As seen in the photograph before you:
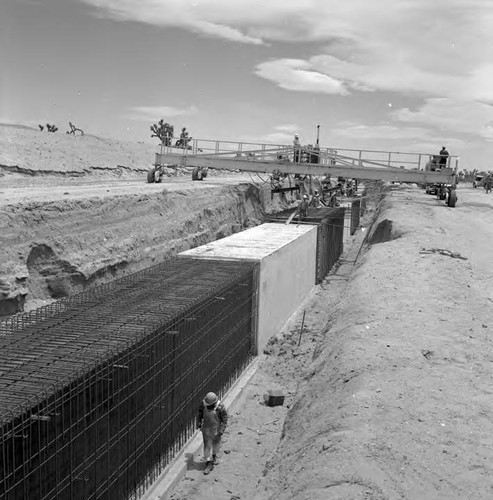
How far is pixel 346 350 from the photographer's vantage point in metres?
8.93

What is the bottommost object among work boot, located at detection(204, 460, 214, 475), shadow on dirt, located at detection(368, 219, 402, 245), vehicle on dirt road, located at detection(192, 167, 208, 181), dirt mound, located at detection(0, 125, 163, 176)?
work boot, located at detection(204, 460, 214, 475)

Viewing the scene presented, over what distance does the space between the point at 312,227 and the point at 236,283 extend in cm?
892

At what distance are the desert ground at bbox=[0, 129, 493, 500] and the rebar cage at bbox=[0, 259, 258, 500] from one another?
1.06 metres

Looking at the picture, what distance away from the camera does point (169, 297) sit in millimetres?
9047

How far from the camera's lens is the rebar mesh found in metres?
20.5

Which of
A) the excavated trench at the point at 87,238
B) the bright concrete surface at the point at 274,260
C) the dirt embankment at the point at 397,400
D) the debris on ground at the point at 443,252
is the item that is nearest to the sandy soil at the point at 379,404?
the dirt embankment at the point at 397,400

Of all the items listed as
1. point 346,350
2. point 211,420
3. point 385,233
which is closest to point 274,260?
point 346,350

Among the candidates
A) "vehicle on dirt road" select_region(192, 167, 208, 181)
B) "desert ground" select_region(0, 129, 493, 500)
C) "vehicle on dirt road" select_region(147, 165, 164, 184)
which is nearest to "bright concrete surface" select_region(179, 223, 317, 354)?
"desert ground" select_region(0, 129, 493, 500)

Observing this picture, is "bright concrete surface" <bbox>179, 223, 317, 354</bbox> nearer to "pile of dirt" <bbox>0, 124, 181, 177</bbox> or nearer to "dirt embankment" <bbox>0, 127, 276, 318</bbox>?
"dirt embankment" <bbox>0, 127, 276, 318</bbox>

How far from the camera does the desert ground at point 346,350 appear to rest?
566 cm

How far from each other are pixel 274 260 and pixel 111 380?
7.74m

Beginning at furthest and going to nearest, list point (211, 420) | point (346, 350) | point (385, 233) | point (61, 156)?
point (61, 156) < point (385, 233) < point (346, 350) < point (211, 420)

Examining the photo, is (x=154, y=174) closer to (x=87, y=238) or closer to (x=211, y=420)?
(x=87, y=238)

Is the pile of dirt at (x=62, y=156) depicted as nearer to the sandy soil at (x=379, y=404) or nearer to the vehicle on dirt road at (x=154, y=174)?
the vehicle on dirt road at (x=154, y=174)
